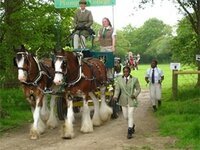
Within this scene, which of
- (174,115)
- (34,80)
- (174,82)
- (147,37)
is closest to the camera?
(34,80)

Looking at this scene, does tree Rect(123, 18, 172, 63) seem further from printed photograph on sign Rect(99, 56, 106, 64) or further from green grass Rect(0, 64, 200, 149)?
printed photograph on sign Rect(99, 56, 106, 64)

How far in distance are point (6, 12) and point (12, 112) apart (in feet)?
10.6

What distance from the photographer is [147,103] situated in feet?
59.4

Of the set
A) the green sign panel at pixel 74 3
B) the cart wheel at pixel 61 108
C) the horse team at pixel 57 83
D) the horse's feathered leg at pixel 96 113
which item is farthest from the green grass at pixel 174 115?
the green sign panel at pixel 74 3

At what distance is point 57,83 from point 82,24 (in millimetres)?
3148

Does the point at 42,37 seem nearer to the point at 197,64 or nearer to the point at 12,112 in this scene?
the point at 12,112

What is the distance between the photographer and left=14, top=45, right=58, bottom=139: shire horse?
10.8 meters

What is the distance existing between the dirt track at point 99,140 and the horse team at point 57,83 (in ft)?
0.92

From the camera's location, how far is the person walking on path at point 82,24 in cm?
1321

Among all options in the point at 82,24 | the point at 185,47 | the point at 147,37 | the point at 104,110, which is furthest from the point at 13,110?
the point at 147,37

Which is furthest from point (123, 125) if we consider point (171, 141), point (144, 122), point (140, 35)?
point (140, 35)

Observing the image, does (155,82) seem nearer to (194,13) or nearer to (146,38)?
(194,13)

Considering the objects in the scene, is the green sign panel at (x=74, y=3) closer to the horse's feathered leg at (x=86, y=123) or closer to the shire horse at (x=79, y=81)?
the shire horse at (x=79, y=81)

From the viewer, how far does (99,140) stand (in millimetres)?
10359
